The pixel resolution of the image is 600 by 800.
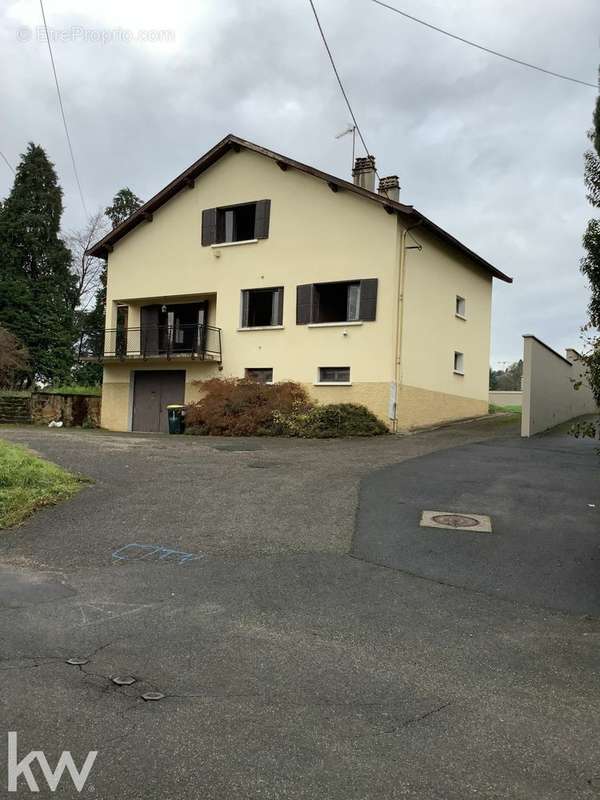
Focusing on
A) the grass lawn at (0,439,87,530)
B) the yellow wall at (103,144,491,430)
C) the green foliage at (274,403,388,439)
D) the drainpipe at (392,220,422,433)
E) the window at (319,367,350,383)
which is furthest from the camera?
the window at (319,367,350,383)

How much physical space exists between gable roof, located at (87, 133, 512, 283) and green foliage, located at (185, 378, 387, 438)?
5919 mm

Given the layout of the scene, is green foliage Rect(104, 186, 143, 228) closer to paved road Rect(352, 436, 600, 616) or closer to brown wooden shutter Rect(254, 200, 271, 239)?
brown wooden shutter Rect(254, 200, 271, 239)

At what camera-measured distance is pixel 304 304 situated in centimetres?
2031

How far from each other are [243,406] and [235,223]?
7171mm

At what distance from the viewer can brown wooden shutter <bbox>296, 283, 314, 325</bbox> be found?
2020 centimetres

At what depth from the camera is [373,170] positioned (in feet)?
73.7

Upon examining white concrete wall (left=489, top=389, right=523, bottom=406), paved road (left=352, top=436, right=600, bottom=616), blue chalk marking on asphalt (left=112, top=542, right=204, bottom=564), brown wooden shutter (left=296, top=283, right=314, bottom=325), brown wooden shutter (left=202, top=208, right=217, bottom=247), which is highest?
brown wooden shutter (left=202, top=208, right=217, bottom=247)

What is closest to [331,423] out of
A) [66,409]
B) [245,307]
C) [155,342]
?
[245,307]

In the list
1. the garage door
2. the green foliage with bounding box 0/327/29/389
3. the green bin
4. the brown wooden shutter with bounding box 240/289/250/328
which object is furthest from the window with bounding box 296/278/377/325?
the green foliage with bounding box 0/327/29/389

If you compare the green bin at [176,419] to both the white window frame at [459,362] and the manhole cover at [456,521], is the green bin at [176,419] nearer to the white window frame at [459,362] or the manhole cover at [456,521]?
the white window frame at [459,362]

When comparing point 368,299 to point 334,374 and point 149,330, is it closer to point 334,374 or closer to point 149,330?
point 334,374

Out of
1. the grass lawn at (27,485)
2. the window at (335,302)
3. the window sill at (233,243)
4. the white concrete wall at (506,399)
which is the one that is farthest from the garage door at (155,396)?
the white concrete wall at (506,399)

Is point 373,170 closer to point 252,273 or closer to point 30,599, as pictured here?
point 252,273

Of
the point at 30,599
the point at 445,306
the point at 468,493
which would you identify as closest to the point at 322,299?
the point at 445,306
